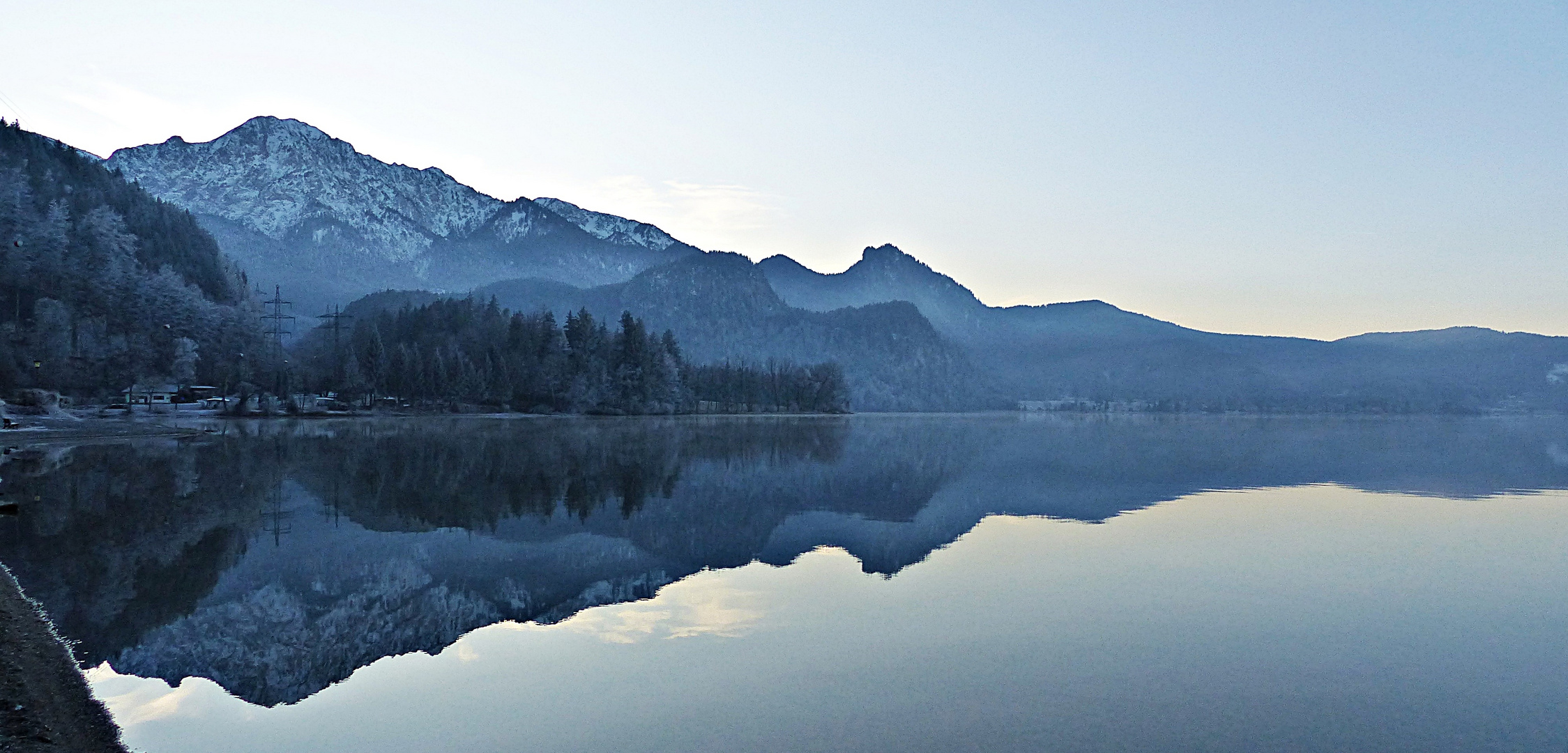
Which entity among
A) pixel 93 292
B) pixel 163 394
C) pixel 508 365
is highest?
pixel 93 292

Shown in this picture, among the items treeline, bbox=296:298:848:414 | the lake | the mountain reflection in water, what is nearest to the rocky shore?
the lake

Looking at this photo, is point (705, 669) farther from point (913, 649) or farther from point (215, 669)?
point (215, 669)

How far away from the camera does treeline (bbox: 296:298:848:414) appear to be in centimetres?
15800

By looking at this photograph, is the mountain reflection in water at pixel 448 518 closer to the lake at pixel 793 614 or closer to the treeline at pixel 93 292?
the lake at pixel 793 614

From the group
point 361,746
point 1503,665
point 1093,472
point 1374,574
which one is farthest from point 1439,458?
point 361,746

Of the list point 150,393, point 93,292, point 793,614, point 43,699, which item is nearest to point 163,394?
point 150,393

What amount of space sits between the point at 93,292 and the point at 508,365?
6436 cm

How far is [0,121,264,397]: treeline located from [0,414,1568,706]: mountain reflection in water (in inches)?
2382

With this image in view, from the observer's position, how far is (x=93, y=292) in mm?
128625

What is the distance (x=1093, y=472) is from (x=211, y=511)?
50.1 m

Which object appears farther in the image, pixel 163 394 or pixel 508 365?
pixel 508 365

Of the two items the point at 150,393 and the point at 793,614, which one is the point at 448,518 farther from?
the point at 150,393

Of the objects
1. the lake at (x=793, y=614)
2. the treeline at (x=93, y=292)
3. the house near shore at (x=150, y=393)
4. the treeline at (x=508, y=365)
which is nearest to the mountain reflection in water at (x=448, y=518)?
the lake at (x=793, y=614)

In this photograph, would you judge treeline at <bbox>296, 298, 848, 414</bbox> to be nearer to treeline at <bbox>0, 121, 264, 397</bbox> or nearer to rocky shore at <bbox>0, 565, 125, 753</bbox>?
treeline at <bbox>0, 121, 264, 397</bbox>
